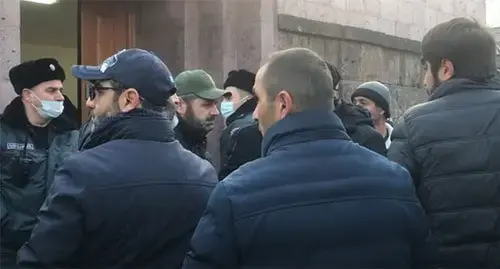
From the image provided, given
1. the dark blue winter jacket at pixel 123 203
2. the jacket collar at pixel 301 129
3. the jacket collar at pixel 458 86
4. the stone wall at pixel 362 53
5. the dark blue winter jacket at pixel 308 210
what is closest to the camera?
the dark blue winter jacket at pixel 308 210

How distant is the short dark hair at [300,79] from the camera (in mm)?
1932

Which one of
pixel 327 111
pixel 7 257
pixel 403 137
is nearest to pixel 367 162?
pixel 327 111

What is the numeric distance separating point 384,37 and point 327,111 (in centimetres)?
618

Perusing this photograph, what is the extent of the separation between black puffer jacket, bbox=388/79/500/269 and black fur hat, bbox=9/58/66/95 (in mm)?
2494

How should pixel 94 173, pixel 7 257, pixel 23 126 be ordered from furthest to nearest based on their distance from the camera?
pixel 23 126 < pixel 7 257 < pixel 94 173

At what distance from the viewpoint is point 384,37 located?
25.9ft

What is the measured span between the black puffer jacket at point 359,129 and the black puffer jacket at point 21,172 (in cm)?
158

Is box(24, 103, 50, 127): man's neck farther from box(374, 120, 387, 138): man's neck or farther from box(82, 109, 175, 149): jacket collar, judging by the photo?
box(374, 120, 387, 138): man's neck

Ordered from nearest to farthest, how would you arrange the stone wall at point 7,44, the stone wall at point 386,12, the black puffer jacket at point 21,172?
1. the black puffer jacket at point 21,172
2. the stone wall at point 7,44
3. the stone wall at point 386,12

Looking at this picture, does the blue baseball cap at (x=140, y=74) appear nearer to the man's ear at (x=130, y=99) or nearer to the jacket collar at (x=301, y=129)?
the man's ear at (x=130, y=99)

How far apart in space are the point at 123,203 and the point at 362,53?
5.80m

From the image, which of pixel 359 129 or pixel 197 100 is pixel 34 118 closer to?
pixel 197 100

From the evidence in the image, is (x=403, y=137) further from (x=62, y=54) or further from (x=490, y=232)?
(x=62, y=54)

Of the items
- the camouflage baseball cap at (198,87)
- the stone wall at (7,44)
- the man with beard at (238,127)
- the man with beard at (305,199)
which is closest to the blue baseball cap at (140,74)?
the man with beard at (305,199)
